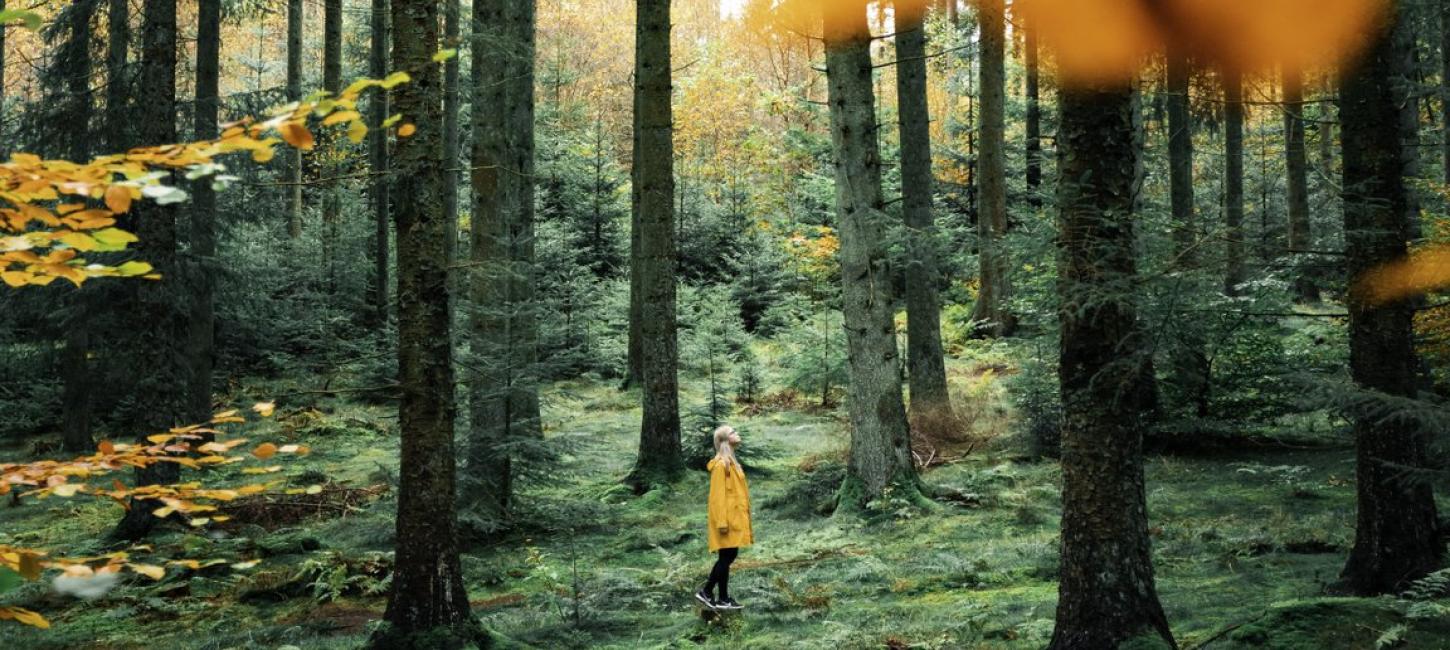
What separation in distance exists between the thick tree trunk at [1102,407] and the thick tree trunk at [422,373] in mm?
3950

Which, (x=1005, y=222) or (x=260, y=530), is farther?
(x=1005, y=222)

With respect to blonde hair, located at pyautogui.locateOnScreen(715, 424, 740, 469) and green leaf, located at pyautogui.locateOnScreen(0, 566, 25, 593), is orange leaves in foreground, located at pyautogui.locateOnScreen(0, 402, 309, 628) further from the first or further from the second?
blonde hair, located at pyautogui.locateOnScreen(715, 424, 740, 469)

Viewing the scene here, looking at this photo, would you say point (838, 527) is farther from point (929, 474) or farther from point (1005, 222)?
point (1005, 222)

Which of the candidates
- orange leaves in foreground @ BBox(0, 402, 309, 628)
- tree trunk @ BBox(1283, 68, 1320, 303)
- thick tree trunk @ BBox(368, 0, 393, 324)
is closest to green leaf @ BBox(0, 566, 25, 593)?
orange leaves in foreground @ BBox(0, 402, 309, 628)

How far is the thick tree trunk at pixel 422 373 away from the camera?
636 cm

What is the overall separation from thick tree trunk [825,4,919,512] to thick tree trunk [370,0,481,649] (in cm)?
555

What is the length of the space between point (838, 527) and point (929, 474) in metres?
2.84

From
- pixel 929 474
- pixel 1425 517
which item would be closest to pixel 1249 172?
pixel 929 474

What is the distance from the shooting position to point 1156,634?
184 inches

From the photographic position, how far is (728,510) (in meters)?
7.66

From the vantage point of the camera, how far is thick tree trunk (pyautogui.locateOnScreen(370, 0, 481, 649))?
636 cm

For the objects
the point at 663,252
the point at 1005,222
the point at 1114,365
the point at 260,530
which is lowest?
the point at 260,530

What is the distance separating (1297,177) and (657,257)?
46.8 feet

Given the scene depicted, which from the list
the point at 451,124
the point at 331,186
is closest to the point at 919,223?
the point at 451,124
